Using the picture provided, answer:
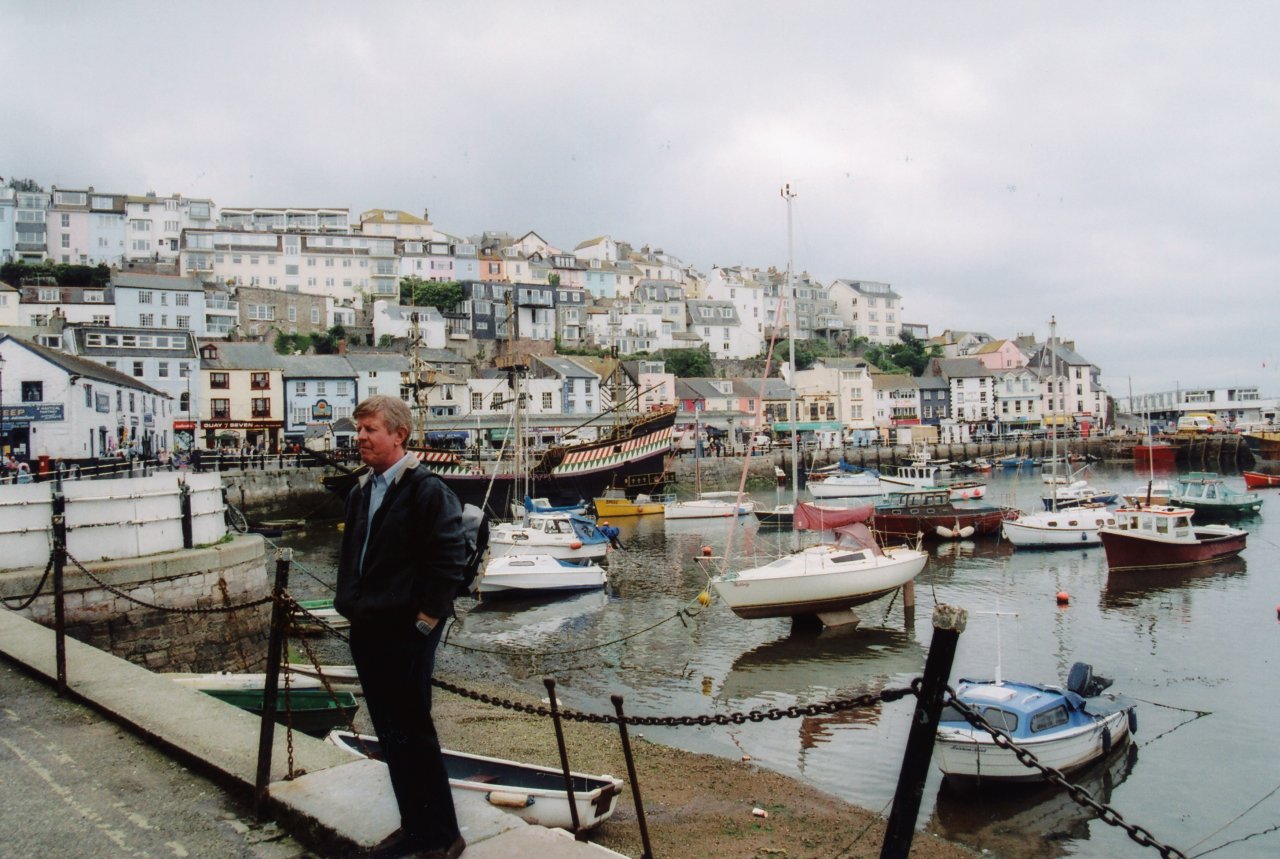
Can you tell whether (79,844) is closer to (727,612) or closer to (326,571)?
(727,612)

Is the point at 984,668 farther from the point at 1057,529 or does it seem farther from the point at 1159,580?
the point at 1057,529

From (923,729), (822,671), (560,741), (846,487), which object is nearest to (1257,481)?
(846,487)

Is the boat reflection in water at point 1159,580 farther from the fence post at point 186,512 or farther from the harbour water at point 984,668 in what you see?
the fence post at point 186,512

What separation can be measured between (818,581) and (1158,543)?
16086 mm

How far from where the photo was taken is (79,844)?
15.0 ft

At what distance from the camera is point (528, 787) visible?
8.47m

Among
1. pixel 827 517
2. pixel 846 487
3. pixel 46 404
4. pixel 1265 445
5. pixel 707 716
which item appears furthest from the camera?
pixel 1265 445

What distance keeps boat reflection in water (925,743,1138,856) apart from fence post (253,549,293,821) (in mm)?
8465

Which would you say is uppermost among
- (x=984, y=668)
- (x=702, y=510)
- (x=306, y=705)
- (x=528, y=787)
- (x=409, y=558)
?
(x=409, y=558)

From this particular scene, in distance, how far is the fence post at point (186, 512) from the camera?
14.1m

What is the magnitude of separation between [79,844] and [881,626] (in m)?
18.8

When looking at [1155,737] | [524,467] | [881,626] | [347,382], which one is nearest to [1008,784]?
[1155,737]

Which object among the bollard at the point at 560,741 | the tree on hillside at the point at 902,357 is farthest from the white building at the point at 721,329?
the bollard at the point at 560,741

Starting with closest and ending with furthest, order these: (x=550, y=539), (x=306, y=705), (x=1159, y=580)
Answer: (x=306, y=705) < (x=1159, y=580) < (x=550, y=539)
